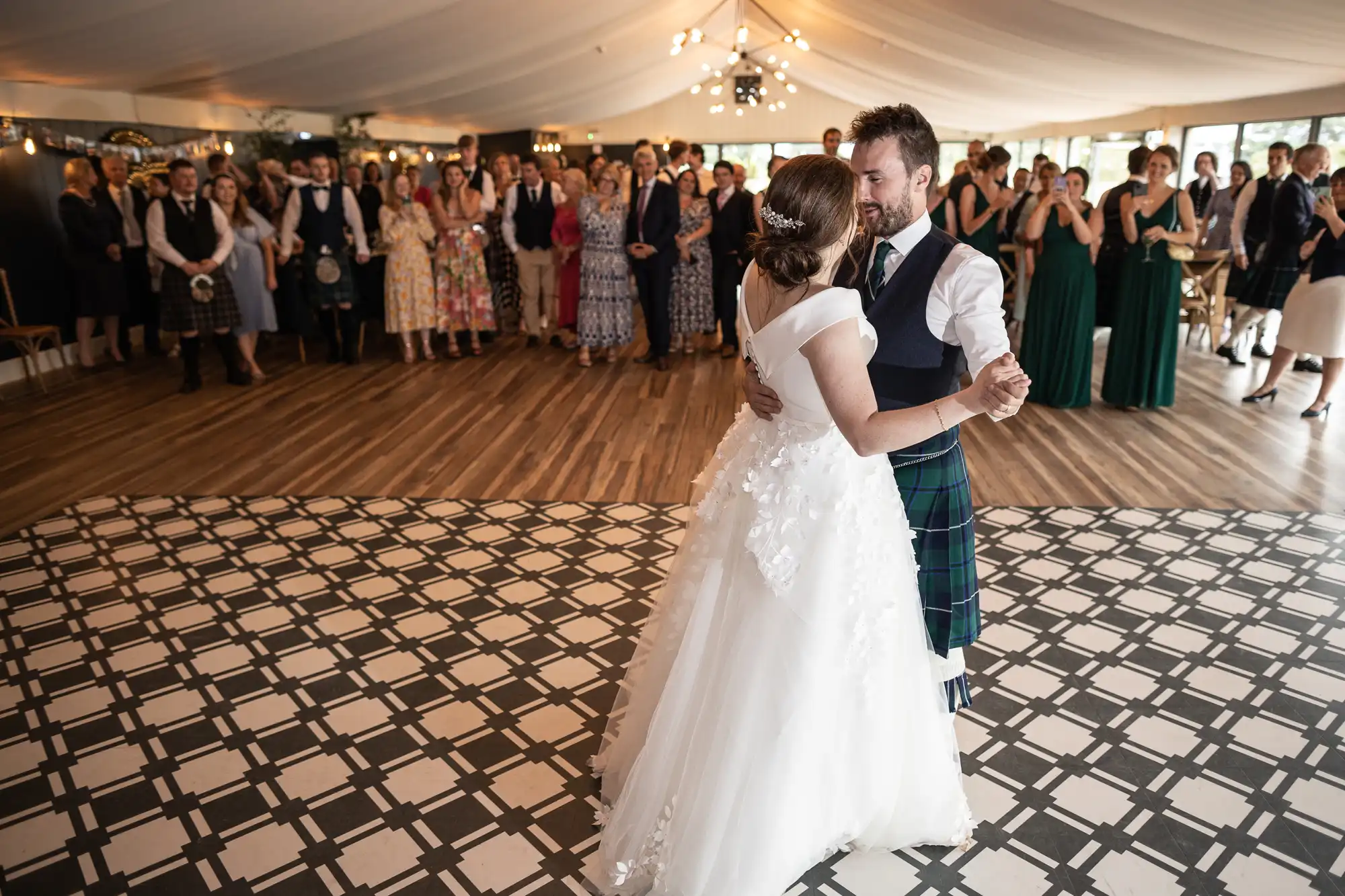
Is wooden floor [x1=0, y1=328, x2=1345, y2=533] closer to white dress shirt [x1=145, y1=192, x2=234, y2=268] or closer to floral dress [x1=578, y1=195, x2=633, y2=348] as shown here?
floral dress [x1=578, y1=195, x2=633, y2=348]

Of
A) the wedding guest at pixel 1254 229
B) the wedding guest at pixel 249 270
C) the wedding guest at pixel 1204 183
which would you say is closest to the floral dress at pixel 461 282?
the wedding guest at pixel 249 270

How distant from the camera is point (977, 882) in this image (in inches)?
80.0

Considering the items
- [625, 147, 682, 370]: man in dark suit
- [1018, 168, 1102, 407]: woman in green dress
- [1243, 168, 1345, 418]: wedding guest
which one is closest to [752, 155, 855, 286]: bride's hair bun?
[1018, 168, 1102, 407]: woman in green dress

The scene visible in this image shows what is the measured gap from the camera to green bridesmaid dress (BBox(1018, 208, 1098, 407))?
230 inches

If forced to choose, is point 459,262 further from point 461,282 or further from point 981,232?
point 981,232

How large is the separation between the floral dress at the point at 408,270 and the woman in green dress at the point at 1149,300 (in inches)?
206

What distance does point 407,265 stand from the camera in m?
7.23

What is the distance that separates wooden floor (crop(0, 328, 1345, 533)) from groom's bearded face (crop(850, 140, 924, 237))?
2036 mm

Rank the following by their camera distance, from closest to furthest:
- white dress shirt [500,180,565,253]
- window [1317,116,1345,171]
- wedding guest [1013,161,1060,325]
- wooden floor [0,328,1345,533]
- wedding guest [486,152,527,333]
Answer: wooden floor [0,328,1345,533]
wedding guest [1013,161,1060,325]
white dress shirt [500,180,565,253]
wedding guest [486,152,527,333]
window [1317,116,1345,171]

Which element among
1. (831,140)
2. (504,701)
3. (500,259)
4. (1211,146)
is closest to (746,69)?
(1211,146)

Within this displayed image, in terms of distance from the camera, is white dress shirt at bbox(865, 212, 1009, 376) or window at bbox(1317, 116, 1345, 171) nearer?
white dress shirt at bbox(865, 212, 1009, 376)

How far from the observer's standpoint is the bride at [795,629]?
1.67m

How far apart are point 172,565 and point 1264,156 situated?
1309 cm

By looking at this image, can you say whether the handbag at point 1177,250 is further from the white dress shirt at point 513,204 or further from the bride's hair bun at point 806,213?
the bride's hair bun at point 806,213
